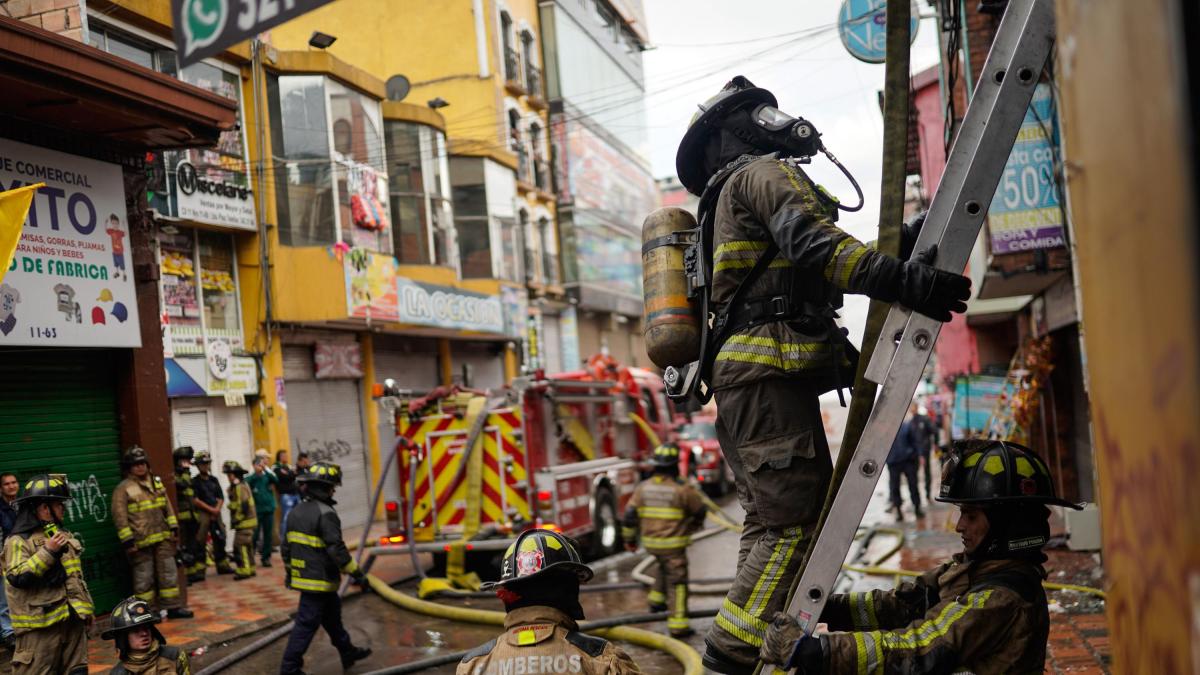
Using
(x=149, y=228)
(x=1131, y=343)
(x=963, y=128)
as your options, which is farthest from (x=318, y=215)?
(x=1131, y=343)

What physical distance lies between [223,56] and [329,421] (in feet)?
22.2

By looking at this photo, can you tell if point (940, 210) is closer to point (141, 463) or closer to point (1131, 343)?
point (1131, 343)

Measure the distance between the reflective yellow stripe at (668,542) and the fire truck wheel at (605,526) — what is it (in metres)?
4.06

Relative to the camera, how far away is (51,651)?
6.93 meters

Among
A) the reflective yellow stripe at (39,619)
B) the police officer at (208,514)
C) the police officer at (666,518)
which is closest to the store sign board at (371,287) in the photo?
the police officer at (208,514)

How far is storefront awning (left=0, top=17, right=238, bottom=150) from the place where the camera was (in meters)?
8.65

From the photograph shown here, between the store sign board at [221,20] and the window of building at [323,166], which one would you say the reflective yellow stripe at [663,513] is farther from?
the window of building at [323,166]

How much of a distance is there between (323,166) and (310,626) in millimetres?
12683

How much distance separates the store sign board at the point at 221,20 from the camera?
9.05 ft

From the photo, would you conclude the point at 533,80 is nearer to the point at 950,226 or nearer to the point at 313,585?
the point at 313,585

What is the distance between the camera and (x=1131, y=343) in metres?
1.38

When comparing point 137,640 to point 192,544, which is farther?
point 192,544

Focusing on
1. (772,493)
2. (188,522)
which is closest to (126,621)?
(772,493)

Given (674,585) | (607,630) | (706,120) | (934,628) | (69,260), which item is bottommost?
(607,630)
